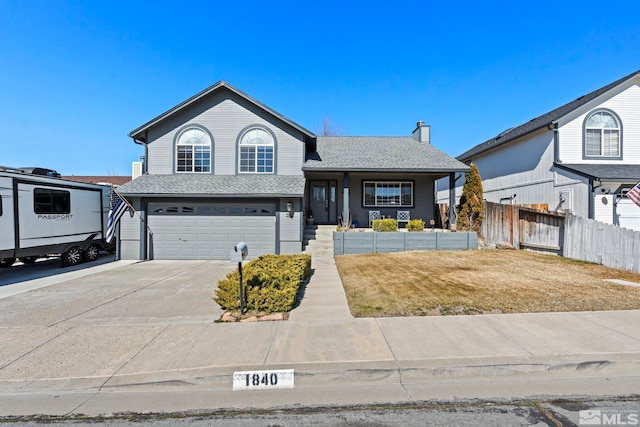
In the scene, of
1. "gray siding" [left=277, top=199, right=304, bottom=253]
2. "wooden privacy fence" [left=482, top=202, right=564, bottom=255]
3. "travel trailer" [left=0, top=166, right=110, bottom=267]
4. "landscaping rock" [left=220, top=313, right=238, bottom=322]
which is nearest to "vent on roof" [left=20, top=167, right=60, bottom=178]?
"travel trailer" [left=0, top=166, right=110, bottom=267]

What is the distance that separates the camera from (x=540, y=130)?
52.2 ft

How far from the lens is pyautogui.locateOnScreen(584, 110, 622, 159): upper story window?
1498 centimetres

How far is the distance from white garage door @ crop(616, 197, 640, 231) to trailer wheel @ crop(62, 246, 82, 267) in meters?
22.7

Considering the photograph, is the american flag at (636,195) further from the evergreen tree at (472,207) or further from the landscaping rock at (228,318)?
the landscaping rock at (228,318)

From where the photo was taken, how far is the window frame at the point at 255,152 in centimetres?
1412

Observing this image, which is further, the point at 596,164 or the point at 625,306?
the point at 596,164

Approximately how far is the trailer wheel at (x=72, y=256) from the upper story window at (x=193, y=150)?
199 inches

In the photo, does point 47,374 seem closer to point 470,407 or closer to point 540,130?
point 470,407

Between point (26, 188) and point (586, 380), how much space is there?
14.7 meters

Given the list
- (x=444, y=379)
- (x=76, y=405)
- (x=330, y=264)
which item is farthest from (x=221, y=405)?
(x=330, y=264)

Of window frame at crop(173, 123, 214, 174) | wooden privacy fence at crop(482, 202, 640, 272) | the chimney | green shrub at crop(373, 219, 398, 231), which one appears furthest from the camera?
the chimney

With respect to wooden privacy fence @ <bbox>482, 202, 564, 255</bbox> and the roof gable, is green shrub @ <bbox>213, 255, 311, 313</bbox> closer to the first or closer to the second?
the roof gable

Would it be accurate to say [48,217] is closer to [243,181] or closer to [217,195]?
[217,195]

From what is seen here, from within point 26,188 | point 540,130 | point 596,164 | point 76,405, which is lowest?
point 76,405
